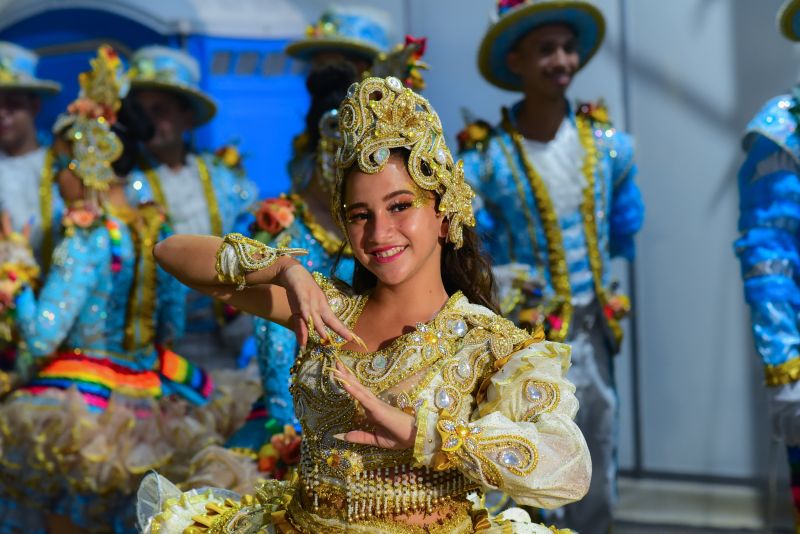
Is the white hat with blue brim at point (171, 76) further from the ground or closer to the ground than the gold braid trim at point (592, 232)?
further from the ground

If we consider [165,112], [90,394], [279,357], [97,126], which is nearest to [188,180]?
[165,112]

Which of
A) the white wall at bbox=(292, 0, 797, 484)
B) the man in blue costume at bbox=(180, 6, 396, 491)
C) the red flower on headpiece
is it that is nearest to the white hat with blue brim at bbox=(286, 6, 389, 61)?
the white wall at bbox=(292, 0, 797, 484)

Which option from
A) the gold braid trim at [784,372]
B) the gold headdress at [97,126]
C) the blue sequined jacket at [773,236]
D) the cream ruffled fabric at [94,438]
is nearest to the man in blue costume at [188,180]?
the gold headdress at [97,126]

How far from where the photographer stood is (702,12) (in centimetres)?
615

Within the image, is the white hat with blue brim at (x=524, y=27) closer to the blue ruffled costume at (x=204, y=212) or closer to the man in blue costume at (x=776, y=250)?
the man in blue costume at (x=776, y=250)

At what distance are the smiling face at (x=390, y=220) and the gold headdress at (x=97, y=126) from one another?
2692 mm

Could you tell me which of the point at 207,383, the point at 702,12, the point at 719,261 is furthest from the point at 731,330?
the point at 207,383

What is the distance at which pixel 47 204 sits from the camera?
6805mm

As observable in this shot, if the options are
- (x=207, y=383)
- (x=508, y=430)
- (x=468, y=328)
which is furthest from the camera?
(x=207, y=383)

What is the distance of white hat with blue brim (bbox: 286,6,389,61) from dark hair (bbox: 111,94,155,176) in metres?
1.20

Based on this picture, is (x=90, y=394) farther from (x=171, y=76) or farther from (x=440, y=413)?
(x=440, y=413)

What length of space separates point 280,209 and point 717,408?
298cm

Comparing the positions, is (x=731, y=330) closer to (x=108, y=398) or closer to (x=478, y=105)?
(x=478, y=105)

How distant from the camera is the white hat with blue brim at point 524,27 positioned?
16.7ft
